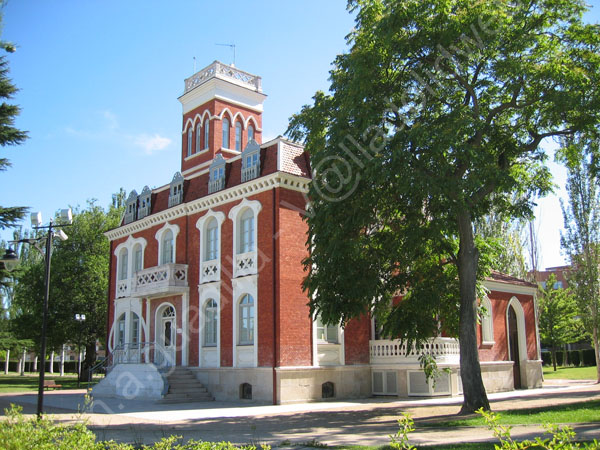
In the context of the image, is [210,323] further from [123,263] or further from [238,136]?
[238,136]

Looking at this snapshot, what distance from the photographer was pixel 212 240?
80.3 feet

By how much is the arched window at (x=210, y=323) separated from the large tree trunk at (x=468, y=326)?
451 inches

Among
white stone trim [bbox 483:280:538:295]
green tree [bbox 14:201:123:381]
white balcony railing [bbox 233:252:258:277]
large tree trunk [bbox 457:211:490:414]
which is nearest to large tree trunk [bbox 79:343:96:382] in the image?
green tree [bbox 14:201:123:381]

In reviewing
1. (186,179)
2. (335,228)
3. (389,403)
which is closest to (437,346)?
(389,403)

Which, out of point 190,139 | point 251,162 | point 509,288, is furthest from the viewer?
point 190,139

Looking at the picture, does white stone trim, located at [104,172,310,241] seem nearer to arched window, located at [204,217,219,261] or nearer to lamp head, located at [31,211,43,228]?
arched window, located at [204,217,219,261]

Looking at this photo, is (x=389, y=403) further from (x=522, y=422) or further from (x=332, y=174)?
(x=332, y=174)

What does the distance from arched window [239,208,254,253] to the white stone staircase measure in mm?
5764

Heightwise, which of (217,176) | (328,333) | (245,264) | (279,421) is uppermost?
(217,176)

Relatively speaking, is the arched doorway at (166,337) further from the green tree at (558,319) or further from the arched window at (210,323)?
the green tree at (558,319)

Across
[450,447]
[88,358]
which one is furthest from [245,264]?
[88,358]

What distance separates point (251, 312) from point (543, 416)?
1162cm

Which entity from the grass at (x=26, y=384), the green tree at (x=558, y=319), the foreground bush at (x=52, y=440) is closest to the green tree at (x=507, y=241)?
the green tree at (x=558, y=319)

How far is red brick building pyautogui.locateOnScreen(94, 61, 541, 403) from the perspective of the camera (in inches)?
824
